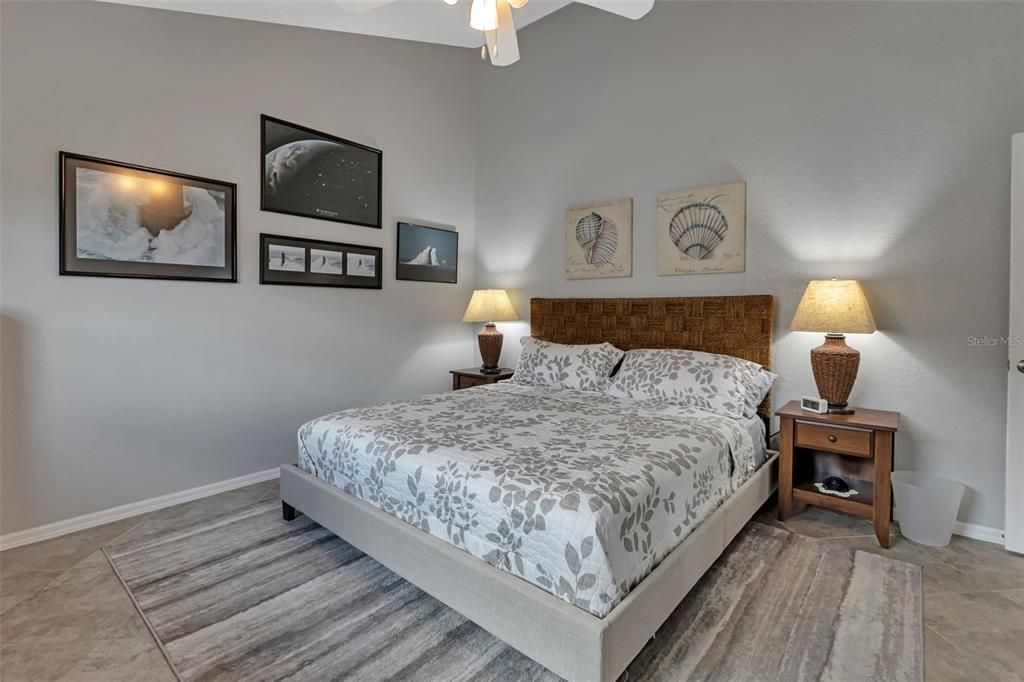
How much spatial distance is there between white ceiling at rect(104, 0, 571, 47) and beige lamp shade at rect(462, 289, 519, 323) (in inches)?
81.2

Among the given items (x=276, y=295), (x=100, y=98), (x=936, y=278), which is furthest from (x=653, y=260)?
(x=100, y=98)

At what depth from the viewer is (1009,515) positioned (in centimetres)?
220

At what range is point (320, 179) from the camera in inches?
133

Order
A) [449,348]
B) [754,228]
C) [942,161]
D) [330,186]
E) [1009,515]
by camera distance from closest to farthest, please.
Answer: [1009,515] → [942,161] → [754,228] → [330,186] → [449,348]

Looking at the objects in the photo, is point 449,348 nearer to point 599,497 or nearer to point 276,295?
point 276,295

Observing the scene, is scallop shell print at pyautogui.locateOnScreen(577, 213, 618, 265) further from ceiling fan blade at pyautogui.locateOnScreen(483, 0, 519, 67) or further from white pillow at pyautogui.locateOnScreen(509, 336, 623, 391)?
ceiling fan blade at pyautogui.locateOnScreen(483, 0, 519, 67)

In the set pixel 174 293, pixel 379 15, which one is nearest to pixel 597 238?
pixel 379 15

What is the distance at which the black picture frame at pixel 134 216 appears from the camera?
2.38m

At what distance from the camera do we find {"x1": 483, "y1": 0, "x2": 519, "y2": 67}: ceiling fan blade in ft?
6.31

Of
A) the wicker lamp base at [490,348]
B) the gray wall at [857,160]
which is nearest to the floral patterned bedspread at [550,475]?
the gray wall at [857,160]

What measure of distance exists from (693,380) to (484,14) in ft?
7.00

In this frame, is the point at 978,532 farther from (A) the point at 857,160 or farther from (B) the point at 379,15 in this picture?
(B) the point at 379,15

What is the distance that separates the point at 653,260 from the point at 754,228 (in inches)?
27.8

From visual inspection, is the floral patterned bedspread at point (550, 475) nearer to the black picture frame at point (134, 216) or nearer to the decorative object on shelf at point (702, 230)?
the decorative object on shelf at point (702, 230)
